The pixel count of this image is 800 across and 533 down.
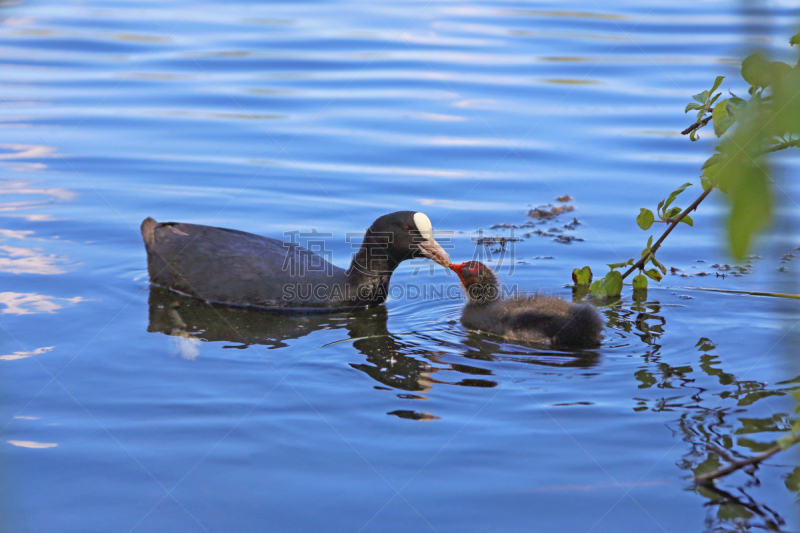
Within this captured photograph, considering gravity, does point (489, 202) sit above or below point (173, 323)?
above

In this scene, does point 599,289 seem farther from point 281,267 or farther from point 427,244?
point 281,267

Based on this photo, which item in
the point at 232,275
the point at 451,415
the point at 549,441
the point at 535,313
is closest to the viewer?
the point at 549,441

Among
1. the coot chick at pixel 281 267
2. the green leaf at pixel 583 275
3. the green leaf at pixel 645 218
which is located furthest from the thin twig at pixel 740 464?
the coot chick at pixel 281 267

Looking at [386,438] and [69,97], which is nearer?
[386,438]

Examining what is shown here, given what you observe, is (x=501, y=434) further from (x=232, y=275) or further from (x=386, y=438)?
(x=232, y=275)

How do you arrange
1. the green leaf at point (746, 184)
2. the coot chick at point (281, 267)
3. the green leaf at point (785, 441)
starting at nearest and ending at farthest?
the green leaf at point (746, 184) → the green leaf at point (785, 441) → the coot chick at point (281, 267)

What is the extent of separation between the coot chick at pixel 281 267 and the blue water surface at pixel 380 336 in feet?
0.60

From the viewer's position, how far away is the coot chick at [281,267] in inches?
213

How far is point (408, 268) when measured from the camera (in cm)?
639

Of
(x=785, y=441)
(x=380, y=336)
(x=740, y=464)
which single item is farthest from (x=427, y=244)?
(x=785, y=441)

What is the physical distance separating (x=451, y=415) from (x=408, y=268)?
277 centimetres

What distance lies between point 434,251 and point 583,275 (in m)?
1.06

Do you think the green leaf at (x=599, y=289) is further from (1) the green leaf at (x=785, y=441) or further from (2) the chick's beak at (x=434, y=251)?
(1) the green leaf at (x=785, y=441)

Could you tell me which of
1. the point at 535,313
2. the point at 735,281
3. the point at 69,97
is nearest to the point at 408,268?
the point at 535,313
